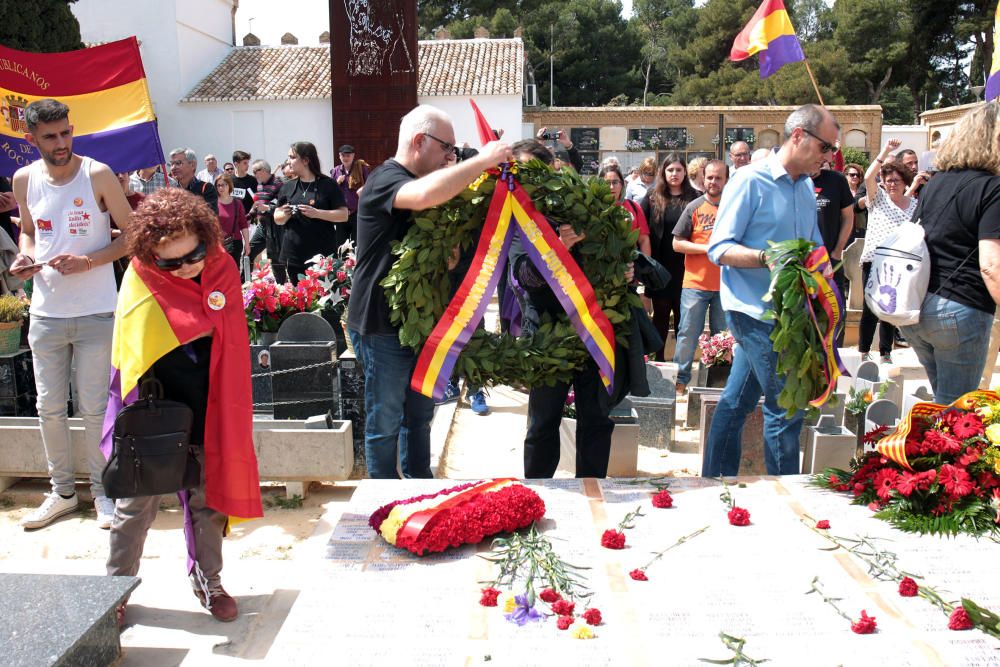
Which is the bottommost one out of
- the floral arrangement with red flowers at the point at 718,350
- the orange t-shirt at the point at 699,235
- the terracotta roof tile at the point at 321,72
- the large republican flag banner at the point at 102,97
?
the floral arrangement with red flowers at the point at 718,350

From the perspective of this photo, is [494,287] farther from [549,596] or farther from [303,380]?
[303,380]

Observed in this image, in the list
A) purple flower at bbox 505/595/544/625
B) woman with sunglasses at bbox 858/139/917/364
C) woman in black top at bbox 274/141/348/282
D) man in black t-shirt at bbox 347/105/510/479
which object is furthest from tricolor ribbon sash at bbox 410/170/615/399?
woman in black top at bbox 274/141/348/282

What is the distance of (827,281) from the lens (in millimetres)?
3945

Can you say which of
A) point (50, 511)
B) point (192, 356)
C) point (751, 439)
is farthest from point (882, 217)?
point (50, 511)

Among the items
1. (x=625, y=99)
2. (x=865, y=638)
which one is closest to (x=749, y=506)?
(x=865, y=638)

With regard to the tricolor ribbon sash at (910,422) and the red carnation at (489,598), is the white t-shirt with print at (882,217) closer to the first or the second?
the tricolor ribbon sash at (910,422)

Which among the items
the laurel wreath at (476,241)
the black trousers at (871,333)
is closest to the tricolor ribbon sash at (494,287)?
the laurel wreath at (476,241)

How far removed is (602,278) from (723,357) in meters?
2.70

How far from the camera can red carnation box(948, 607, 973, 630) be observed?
→ 262cm

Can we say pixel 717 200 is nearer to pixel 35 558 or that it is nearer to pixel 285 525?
pixel 285 525

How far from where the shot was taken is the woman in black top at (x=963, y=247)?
12.6ft

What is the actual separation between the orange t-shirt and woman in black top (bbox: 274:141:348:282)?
2.81 meters

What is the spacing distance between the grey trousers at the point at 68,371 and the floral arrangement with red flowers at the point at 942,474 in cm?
360

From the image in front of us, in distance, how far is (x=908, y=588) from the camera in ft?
9.26
